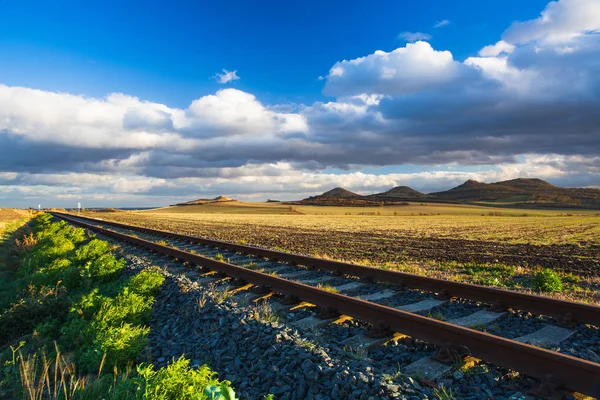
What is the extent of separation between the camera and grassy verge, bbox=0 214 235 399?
4.11 meters

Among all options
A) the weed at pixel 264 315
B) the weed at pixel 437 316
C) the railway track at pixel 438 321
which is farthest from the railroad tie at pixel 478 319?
the weed at pixel 264 315

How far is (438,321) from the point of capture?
17.2 feet

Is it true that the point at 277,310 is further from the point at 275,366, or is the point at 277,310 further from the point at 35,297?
the point at 35,297

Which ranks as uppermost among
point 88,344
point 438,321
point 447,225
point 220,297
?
point 438,321

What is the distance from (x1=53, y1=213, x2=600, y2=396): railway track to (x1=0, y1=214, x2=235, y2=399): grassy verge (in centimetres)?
227

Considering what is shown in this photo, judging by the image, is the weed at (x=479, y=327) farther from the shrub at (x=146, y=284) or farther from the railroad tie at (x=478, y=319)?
the shrub at (x=146, y=284)

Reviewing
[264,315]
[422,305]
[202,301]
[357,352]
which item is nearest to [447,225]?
[422,305]

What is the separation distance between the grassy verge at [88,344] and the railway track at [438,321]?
2270 mm

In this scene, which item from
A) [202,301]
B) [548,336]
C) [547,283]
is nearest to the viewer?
[548,336]

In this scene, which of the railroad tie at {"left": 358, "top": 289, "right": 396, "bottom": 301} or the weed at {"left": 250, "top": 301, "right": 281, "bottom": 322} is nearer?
the weed at {"left": 250, "top": 301, "right": 281, "bottom": 322}

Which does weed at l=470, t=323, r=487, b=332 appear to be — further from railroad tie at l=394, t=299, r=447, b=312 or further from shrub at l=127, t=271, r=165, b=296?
shrub at l=127, t=271, r=165, b=296

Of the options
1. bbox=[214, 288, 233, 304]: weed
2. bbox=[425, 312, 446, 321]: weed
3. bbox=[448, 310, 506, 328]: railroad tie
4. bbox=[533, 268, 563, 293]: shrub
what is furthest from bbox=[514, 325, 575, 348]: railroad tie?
bbox=[214, 288, 233, 304]: weed

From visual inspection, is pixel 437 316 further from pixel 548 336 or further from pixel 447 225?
pixel 447 225

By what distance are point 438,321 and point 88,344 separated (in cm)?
506
